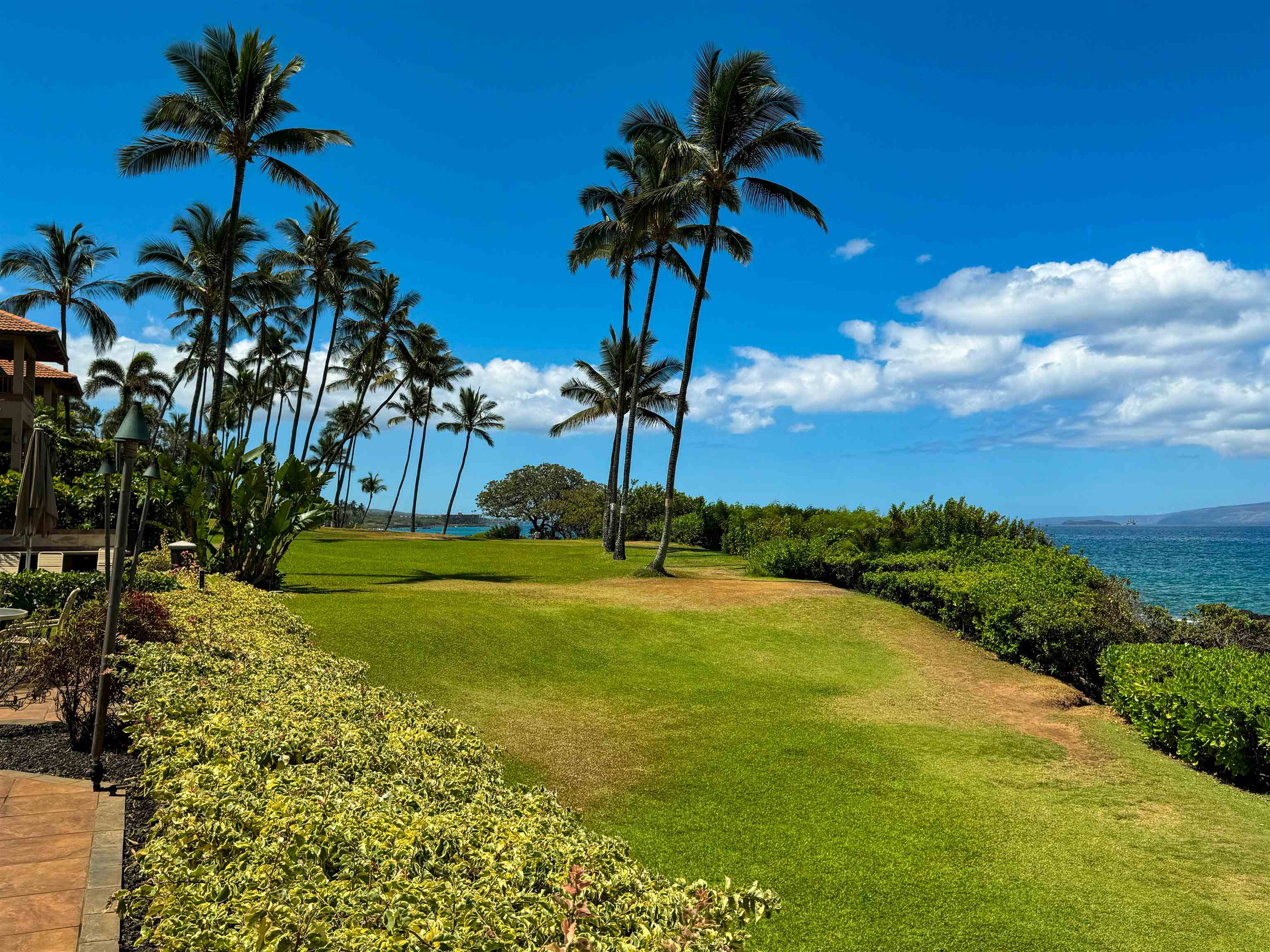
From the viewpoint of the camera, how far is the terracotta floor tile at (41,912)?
152 inches

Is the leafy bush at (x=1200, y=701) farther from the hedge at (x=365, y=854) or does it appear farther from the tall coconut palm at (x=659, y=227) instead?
the tall coconut palm at (x=659, y=227)

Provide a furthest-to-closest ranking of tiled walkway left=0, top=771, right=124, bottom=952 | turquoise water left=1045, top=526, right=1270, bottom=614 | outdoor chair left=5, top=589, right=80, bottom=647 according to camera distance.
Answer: turquoise water left=1045, top=526, right=1270, bottom=614 → outdoor chair left=5, top=589, right=80, bottom=647 → tiled walkway left=0, top=771, right=124, bottom=952

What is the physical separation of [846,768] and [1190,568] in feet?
218

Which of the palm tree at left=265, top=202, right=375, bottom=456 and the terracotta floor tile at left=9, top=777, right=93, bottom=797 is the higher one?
the palm tree at left=265, top=202, right=375, bottom=456

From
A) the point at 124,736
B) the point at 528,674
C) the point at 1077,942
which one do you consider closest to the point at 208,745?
the point at 124,736

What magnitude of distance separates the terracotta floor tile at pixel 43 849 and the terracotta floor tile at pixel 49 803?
0.49 metres

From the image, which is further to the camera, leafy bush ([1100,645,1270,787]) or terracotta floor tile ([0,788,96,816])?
leafy bush ([1100,645,1270,787])

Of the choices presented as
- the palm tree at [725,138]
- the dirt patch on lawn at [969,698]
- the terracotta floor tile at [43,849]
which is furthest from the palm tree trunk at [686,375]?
the terracotta floor tile at [43,849]

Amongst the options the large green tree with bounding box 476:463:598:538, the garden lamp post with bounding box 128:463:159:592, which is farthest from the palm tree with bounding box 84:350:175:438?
the garden lamp post with bounding box 128:463:159:592

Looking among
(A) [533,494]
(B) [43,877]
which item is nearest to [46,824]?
(B) [43,877]

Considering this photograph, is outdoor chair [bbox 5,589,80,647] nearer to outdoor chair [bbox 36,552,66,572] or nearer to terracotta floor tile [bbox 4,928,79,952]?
terracotta floor tile [bbox 4,928,79,952]

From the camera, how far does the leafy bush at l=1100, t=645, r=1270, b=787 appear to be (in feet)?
25.4

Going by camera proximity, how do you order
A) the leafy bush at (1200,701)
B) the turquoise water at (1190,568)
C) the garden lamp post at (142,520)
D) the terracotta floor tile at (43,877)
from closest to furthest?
1. the terracotta floor tile at (43,877)
2. the leafy bush at (1200,701)
3. the garden lamp post at (142,520)
4. the turquoise water at (1190,568)

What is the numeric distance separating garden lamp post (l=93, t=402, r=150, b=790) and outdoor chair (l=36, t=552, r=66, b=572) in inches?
519
